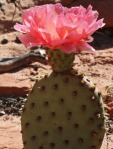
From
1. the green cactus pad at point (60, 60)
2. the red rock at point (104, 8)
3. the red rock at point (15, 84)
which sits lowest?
the green cactus pad at point (60, 60)

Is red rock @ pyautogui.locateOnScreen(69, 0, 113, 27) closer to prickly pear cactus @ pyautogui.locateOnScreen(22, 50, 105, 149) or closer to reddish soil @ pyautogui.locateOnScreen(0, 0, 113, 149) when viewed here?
reddish soil @ pyautogui.locateOnScreen(0, 0, 113, 149)

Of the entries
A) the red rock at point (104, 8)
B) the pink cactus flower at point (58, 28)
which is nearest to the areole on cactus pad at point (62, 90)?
the pink cactus flower at point (58, 28)

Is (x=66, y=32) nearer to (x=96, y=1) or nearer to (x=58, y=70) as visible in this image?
(x=58, y=70)

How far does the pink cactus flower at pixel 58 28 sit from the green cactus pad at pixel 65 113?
16cm

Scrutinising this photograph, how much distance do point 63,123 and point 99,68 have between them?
323 cm

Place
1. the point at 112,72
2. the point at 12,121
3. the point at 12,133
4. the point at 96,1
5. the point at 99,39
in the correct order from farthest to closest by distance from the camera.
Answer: the point at 96,1
the point at 99,39
the point at 112,72
the point at 12,121
the point at 12,133

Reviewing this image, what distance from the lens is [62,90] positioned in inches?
97.0

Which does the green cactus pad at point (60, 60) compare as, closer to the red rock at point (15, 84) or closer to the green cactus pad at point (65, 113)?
the green cactus pad at point (65, 113)

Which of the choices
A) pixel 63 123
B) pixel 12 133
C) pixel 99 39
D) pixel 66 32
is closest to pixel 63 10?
pixel 66 32

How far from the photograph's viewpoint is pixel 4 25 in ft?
22.7

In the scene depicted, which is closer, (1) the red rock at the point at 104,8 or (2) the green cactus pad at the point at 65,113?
(2) the green cactus pad at the point at 65,113

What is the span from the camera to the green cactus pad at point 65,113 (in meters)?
2.47

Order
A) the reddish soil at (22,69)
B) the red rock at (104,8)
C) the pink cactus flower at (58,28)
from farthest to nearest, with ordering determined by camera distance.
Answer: the red rock at (104,8) < the reddish soil at (22,69) < the pink cactus flower at (58,28)

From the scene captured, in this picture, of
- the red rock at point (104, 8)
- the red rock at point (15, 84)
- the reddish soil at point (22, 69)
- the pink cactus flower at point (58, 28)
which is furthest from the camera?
the red rock at point (104, 8)
